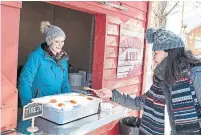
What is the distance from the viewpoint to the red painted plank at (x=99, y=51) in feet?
11.5

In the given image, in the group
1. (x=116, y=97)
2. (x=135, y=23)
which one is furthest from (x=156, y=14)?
(x=116, y=97)

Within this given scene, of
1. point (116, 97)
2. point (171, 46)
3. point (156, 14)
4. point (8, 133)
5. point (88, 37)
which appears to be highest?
point (156, 14)

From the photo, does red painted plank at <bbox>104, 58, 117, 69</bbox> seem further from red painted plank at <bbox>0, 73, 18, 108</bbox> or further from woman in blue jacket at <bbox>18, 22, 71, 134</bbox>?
Result: red painted plank at <bbox>0, 73, 18, 108</bbox>

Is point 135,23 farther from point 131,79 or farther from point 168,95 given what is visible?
point 168,95

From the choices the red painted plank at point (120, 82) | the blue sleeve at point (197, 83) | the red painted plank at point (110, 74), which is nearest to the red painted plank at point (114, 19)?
the red painted plank at point (110, 74)

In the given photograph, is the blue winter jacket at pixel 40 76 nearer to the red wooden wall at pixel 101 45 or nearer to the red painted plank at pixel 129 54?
the red wooden wall at pixel 101 45

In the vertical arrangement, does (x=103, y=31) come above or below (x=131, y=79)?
above

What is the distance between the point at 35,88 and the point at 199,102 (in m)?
1.67

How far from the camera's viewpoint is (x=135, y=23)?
4324 millimetres

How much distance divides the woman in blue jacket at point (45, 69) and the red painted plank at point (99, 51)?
708 millimetres

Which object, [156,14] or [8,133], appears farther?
[156,14]

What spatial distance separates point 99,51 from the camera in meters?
3.58

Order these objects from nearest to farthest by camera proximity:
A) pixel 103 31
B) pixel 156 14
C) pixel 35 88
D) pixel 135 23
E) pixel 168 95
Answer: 1. pixel 168 95
2. pixel 35 88
3. pixel 103 31
4. pixel 135 23
5. pixel 156 14

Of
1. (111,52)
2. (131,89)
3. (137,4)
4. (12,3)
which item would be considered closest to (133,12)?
(137,4)
